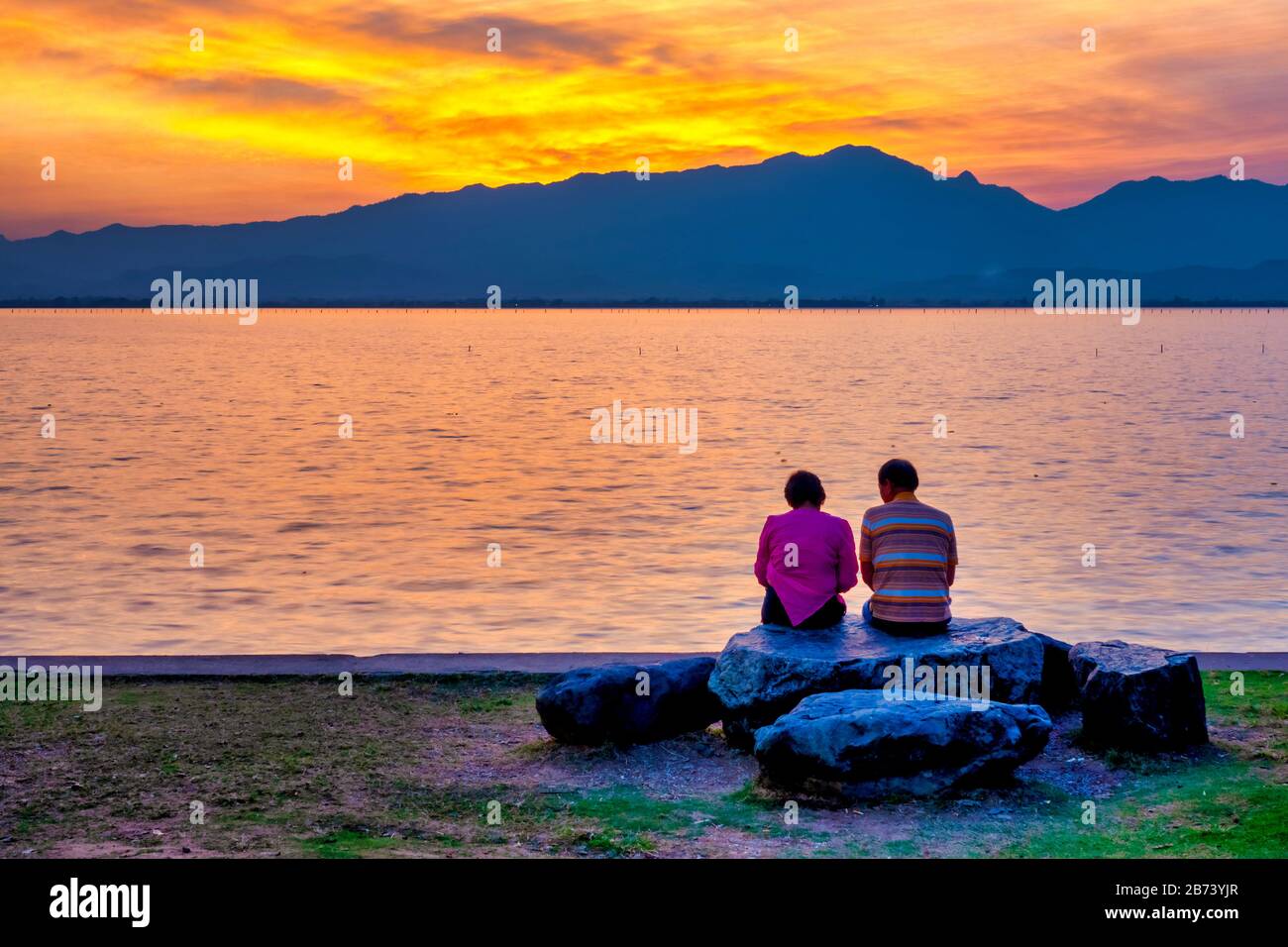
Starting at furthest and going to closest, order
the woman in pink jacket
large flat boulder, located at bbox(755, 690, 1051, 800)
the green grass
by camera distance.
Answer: the woman in pink jacket
large flat boulder, located at bbox(755, 690, 1051, 800)
the green grass

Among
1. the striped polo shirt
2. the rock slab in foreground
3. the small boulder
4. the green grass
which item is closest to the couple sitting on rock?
the striped polo shirt

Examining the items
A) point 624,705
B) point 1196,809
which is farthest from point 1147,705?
point 624,705

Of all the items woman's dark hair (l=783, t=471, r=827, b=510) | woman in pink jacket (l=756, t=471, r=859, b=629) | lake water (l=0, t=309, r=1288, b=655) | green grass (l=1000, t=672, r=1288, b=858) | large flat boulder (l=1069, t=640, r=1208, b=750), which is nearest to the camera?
green grass (l=1000, t=672, r=1288, b=858)

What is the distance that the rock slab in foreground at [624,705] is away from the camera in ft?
31.1

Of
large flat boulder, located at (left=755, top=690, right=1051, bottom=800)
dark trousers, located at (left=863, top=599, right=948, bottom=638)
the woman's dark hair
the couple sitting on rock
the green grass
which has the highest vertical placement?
the woman's dark hair

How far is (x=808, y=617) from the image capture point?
9.91 metres

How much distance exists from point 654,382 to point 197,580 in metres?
54.5

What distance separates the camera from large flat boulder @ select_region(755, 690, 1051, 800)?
8.16m

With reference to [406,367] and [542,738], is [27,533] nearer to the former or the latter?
[542,738]

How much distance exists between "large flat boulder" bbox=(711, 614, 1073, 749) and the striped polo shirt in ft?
0.68

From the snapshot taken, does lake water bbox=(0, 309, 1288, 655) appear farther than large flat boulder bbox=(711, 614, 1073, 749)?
Yes

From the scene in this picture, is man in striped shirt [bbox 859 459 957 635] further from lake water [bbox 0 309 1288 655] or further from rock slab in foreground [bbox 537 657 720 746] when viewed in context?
lake water [bbox 0 309 1288 655]

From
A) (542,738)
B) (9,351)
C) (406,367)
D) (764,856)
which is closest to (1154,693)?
(764,856)

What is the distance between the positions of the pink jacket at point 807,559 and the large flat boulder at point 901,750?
165 cm
